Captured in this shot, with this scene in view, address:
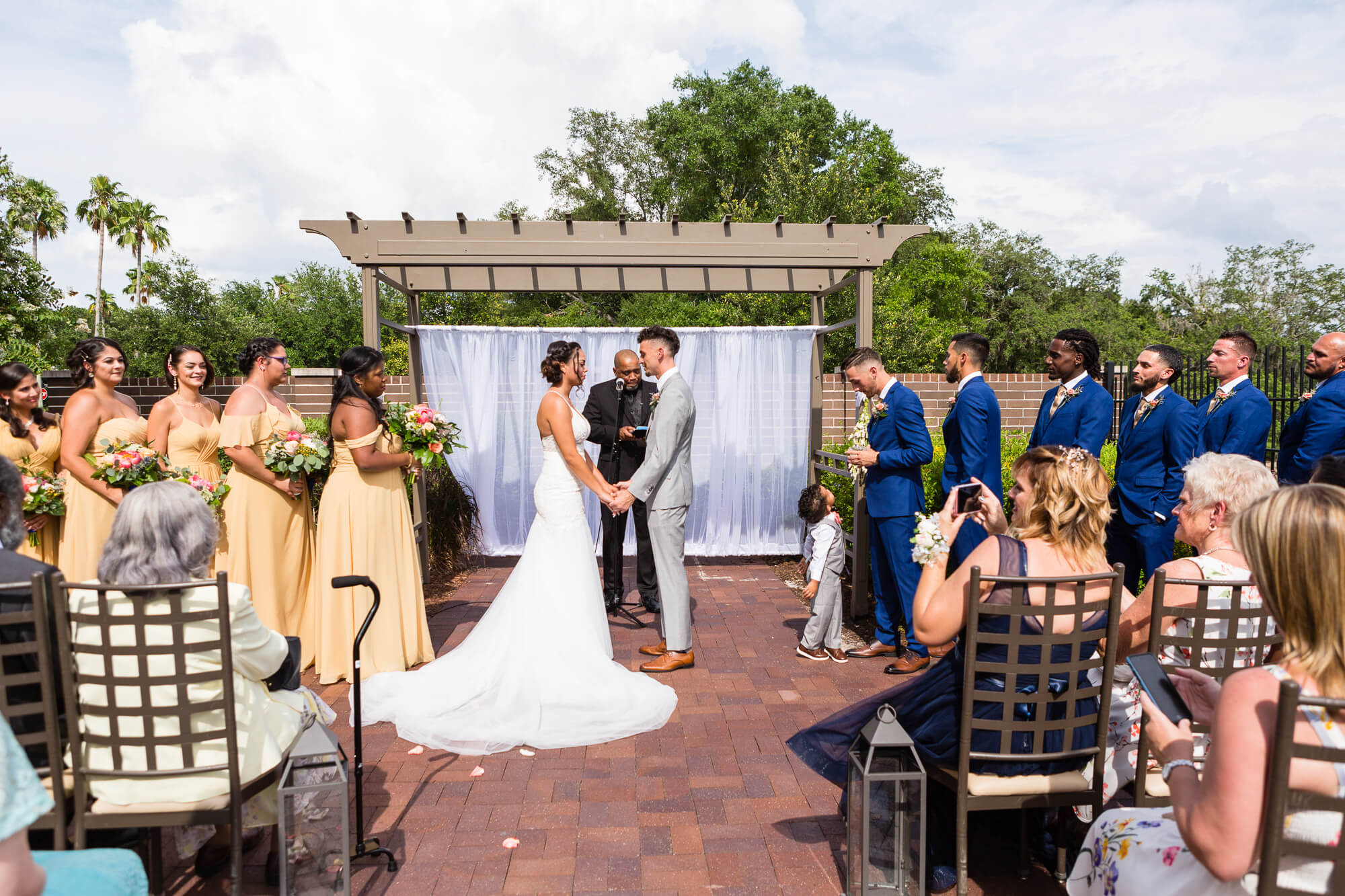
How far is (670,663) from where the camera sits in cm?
491

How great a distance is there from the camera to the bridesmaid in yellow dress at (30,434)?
457cm

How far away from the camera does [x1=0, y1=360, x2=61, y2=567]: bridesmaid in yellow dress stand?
4.57m

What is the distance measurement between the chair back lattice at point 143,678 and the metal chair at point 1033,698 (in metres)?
2.15

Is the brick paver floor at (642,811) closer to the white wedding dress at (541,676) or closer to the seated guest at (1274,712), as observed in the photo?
the white wedding dress at (541,676)

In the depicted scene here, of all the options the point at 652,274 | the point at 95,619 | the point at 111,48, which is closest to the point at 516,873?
the point at 95,619

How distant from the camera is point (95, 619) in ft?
7.34

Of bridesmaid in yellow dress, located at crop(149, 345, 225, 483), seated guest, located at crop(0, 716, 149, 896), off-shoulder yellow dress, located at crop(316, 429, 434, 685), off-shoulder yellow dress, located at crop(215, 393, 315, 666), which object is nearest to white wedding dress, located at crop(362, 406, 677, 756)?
off-shoulder yellow dress, located at crop(316, 429, 434, 685)

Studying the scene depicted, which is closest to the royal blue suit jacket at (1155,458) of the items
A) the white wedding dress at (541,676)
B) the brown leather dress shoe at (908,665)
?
the brown leather dress shoe at (908,665)

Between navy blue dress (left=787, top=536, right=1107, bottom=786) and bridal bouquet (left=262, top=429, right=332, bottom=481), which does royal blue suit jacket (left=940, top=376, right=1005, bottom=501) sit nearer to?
navy blue dress (left=787, top=536, right=1107, bottom=786)

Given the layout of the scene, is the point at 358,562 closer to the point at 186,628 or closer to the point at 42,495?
the point at 42,495

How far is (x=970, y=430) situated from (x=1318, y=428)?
1806mm

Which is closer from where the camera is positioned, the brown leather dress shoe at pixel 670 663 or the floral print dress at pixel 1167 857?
the floral print dress at pixel 1167 857

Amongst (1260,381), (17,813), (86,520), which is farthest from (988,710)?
(1260,381)

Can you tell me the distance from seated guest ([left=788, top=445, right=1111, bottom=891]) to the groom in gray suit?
7.20ft
